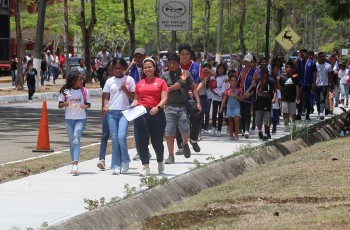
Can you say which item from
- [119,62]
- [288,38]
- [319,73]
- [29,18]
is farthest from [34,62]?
[29,18]

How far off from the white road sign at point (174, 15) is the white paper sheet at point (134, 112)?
5.95 metres

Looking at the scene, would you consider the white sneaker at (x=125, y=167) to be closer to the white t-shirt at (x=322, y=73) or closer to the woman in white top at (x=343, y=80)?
the white t-shirt at (x=322, y=73)

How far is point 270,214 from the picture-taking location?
1064 cm

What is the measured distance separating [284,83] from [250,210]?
16440 mm

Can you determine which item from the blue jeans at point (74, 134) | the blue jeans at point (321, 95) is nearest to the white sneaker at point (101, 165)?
the blue jeans at point (74, 134)

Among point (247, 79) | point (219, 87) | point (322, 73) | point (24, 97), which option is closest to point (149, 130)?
point (247, 79)

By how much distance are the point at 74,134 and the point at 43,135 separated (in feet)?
13.5

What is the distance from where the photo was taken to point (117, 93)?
1587cm

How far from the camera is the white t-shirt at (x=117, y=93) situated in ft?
52.0

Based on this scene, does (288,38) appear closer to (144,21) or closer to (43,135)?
(43,135)

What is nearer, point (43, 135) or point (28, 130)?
point (43, 135)

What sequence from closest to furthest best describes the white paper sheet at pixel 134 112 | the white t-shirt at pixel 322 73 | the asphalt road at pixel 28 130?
1. the white paper sheet at pixel 134 112
2. the asphalt road at pixel 28 130
3. the white t-shirt at pixel 322 73

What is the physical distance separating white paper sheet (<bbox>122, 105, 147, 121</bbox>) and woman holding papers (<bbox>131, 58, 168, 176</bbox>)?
0.23 m

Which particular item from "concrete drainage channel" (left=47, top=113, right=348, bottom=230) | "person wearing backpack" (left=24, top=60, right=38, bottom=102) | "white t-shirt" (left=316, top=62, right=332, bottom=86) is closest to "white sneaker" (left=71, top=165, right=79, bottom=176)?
"concrete drainage channel" (left=47, top=113, right=348, bottom=230)
